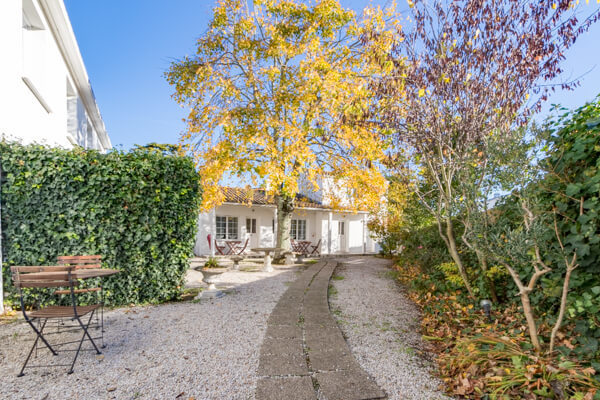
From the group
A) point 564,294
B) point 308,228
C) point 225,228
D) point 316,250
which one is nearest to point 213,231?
point 225,228

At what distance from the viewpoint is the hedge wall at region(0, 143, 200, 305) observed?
5094mm

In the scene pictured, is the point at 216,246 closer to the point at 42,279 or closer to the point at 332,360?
the point at 42,279

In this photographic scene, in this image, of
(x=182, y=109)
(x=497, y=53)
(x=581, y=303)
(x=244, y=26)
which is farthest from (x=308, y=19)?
(x=581, y=303)

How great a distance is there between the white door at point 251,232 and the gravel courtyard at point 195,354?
11.3 m

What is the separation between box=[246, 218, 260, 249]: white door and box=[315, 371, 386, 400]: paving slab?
14680 millimetres

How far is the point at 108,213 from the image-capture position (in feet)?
18.0

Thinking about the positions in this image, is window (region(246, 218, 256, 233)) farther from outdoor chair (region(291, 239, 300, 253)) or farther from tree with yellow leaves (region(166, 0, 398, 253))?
tree with yellow leaves (region(166, 0, 398, 253))

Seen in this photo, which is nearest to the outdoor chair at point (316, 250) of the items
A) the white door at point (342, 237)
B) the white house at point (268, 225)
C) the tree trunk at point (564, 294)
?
the white house at point (268, 225)

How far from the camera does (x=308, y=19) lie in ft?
36.5

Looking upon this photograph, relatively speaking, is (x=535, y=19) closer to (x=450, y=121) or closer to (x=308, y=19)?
(x=450, y=121)

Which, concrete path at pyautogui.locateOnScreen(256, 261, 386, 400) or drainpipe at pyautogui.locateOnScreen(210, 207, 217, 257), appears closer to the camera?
concrete path at pyautogui.locateOnScreen(256, 261, 386, 400)

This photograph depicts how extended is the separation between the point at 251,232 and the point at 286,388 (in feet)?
49.3

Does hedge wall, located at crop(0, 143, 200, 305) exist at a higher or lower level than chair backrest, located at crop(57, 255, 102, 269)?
higher

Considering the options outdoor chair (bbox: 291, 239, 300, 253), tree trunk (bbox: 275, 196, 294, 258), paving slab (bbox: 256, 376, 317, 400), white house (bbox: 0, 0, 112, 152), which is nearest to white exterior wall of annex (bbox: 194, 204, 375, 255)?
→ outdoor chair (bbox: 291, 239, 300, 253)
